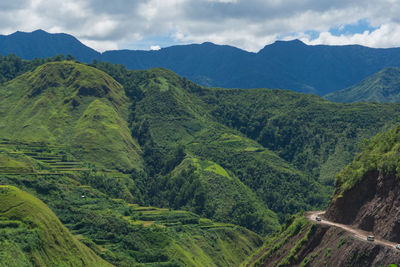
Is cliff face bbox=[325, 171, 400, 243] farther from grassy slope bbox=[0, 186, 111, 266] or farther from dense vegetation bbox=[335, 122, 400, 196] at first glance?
grassy slope bbox=[0, 186, 111, 266]

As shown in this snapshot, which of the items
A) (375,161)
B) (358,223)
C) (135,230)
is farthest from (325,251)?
(135,230)

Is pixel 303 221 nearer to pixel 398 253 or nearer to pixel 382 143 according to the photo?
pixel 382 143

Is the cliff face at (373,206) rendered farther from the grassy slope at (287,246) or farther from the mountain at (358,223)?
the grassy slope at (287,246)

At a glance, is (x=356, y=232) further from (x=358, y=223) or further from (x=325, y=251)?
(x=325, y=251)

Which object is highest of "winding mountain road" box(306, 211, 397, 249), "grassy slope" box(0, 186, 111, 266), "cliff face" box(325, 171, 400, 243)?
"cliff face" box(325, 171, 400, 243)

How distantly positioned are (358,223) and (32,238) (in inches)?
2312

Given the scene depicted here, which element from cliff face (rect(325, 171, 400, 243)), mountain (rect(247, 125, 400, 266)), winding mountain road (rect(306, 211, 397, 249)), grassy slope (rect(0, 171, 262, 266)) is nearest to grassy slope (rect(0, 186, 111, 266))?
grassy slope (rect(0, 171, 262, 266))

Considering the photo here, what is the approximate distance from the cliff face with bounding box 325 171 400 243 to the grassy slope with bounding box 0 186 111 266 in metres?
52.5

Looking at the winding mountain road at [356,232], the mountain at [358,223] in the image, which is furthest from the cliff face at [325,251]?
the winding mountain road at [356,232]

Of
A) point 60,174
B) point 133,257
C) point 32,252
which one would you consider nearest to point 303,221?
point 32,252

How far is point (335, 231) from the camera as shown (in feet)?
224

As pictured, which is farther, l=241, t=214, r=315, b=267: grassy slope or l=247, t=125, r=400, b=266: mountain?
l=241, t=214, r=315, b=267: grassy slope

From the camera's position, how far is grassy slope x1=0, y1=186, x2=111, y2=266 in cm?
8250

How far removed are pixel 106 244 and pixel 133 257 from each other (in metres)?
8.48
